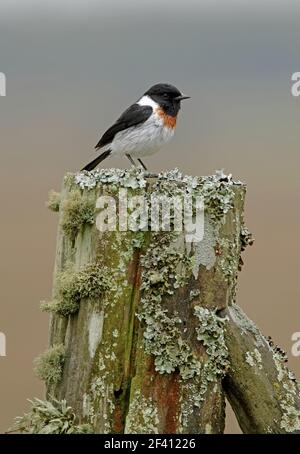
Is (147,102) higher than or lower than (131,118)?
higher

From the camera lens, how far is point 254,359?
11.4 feet

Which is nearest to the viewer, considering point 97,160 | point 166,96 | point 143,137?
point 143,137

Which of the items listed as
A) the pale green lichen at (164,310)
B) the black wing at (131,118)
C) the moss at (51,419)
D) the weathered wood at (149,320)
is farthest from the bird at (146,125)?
the moss at (51,419)

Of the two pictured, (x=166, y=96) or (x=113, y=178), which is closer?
(x=113, y=178)

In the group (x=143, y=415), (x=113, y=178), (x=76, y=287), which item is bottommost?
(x=143, y=415)

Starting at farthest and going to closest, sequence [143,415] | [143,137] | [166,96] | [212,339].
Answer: [166,96] < [143,137] < [212,339] < [143,415]

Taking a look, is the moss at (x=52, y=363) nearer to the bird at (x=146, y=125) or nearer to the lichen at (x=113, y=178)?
the lichen at (x=113, y=178)

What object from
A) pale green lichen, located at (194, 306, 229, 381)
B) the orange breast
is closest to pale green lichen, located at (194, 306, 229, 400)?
pale green lichen, located at (194, 306, 229, 381)

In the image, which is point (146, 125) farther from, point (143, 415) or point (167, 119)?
point (143, 415)

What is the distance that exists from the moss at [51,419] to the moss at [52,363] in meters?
0.12

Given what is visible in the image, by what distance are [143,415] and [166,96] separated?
11.2 ft

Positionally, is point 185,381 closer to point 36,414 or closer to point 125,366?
point 125,366

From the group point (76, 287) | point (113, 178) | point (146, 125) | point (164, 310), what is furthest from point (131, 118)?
point (164, 310)
